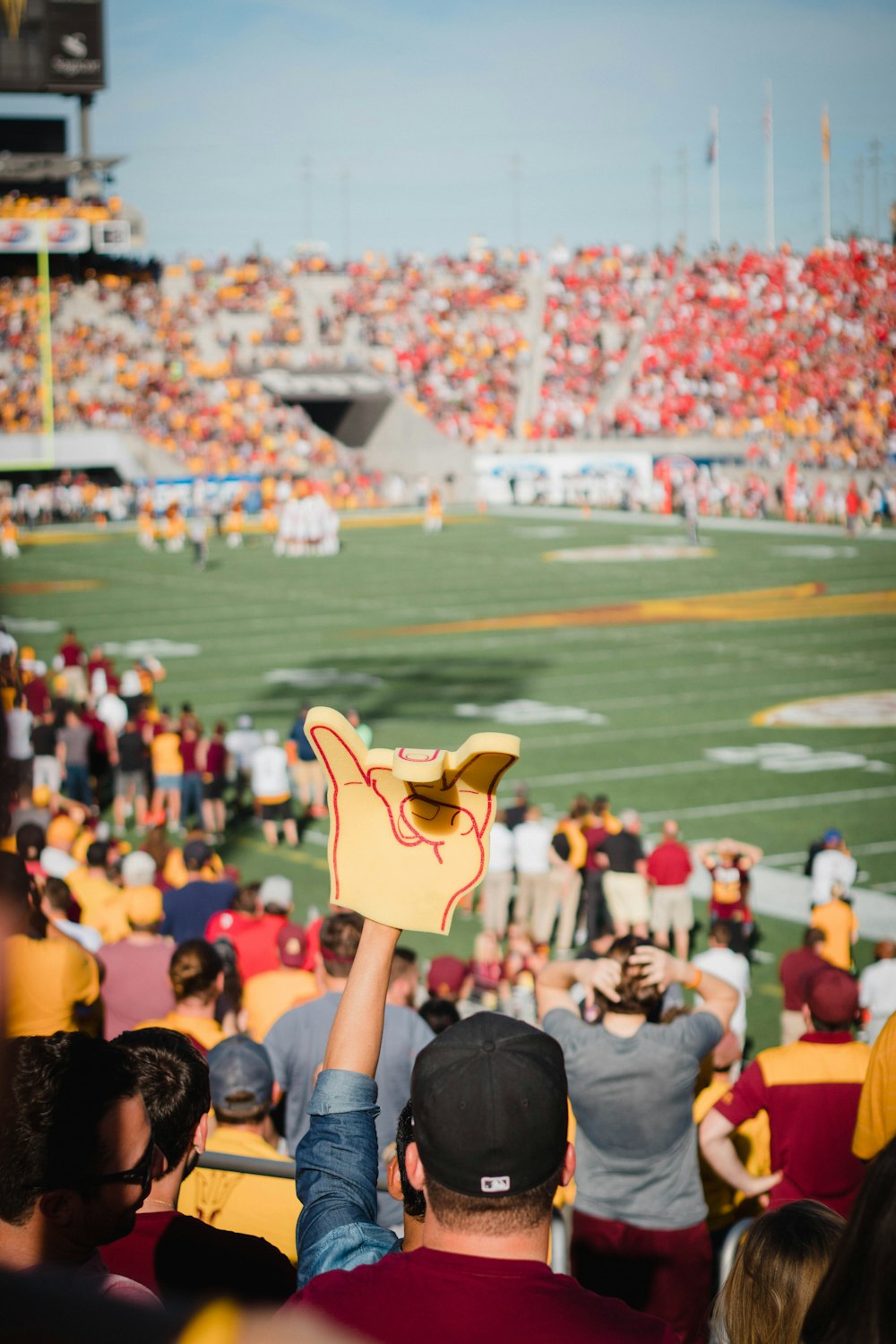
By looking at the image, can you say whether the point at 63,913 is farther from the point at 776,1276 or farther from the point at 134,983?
the point at 776,1276

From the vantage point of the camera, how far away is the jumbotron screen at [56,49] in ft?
114

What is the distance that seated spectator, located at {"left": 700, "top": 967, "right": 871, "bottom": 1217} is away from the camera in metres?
3.92

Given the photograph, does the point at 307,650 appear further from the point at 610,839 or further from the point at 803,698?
the point at 610,839

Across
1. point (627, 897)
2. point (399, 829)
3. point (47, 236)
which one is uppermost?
point (47, 236)

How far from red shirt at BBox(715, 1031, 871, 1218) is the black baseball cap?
7.19 feet

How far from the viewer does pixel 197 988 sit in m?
4.76

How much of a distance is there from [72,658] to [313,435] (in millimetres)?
36603

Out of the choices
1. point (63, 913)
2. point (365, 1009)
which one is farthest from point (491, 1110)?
point (63, 913)

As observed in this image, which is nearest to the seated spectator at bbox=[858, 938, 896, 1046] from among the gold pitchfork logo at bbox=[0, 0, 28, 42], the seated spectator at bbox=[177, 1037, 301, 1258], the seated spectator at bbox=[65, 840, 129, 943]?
the seated spectator at bbox=[65, 840, 129, 943]

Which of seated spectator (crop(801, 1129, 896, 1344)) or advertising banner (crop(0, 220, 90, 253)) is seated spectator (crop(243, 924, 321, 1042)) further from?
advertising banner (crop(0, 220, 90, 253))

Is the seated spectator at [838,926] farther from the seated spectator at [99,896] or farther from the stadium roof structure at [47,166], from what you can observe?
the stadium roof structure at [47,166]

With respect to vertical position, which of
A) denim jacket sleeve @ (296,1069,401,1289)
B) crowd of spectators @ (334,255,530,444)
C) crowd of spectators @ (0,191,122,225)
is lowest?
denim jacket sleeve @ (296,1069,401,1289)

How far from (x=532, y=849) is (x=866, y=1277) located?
9332mm

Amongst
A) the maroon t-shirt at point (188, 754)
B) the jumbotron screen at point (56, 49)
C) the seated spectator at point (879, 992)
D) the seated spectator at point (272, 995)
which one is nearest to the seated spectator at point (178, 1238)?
the seated spectator at point (272, 995)
